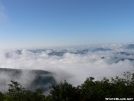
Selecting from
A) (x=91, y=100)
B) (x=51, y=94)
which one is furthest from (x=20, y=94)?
(x=91, y=100)

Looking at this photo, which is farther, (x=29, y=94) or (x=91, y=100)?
(x=29, y=94)

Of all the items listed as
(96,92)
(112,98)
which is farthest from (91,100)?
(112,98)

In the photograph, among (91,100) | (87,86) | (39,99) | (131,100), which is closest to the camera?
(131,100)

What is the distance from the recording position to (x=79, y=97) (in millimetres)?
30469

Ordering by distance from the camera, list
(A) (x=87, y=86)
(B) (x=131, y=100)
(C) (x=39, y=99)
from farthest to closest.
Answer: (A) (x=87, y=86), (C) (x=39, y=99), (B) (x=131, y=100)

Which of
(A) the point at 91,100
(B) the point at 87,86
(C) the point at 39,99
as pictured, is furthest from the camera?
(B) the point at 87,86

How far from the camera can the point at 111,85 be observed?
3366cm

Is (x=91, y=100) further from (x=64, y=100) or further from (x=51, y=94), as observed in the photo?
(x=51, y=94)

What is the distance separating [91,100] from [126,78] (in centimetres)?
1195

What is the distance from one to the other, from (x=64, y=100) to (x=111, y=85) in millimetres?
10794

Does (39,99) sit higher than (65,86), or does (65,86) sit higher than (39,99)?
(65,86)

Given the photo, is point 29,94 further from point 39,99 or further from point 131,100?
point 131,100

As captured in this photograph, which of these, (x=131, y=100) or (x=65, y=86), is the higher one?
(x=65, y=86)

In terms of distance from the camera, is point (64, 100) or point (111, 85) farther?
point (111, 85)
